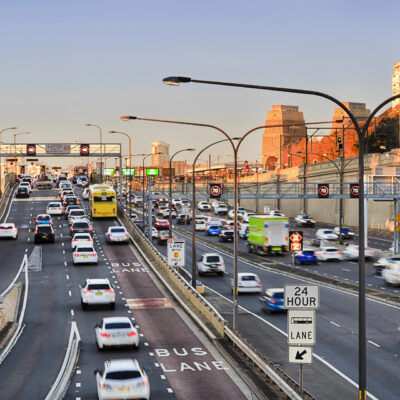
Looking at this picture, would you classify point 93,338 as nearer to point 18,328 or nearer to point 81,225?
point 18,328

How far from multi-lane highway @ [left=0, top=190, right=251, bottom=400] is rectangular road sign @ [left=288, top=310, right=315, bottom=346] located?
228 inches

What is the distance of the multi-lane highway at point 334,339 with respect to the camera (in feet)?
81.1

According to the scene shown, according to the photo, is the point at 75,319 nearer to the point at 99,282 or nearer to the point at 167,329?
the point at 99,282

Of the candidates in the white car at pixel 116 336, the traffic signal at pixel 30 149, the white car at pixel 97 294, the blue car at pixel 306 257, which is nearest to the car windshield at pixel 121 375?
the white car at pixel 116 336

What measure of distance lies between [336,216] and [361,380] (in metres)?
97.1

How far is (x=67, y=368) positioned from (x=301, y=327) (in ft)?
39.3

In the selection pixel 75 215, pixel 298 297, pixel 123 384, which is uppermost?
pixel 298 297

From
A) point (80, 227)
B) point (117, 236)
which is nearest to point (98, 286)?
point (117, 236)

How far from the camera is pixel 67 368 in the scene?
87.1 ft

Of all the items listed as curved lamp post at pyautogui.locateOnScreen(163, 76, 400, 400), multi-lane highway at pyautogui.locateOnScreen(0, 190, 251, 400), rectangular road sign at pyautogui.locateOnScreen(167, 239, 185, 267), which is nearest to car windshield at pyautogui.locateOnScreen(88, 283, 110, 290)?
multi-lane highway at pyautogui.locateOnScreen(0, 190, 251, 400)

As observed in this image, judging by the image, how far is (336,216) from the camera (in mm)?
112188

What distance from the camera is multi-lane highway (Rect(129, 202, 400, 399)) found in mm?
24734

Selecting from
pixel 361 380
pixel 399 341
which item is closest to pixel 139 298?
pixel 399 341

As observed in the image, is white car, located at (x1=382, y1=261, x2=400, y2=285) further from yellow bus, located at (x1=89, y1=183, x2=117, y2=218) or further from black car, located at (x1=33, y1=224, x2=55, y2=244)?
yellow bus, located at (x1=89, y1=183, x2=117, y2=218)
